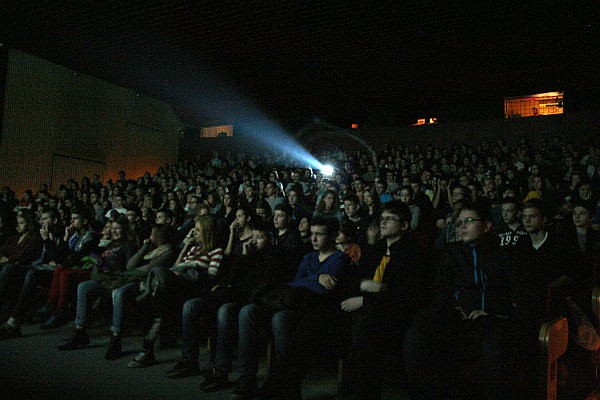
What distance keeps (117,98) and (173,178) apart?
4280 millimetres

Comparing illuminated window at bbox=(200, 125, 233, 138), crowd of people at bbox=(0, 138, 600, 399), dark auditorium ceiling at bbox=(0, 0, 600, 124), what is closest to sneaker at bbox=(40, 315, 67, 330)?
crowd of people at bbox=(0, 138, 600, 399)

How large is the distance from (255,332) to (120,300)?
1.47 meters

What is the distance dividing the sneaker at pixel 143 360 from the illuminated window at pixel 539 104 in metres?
13.0

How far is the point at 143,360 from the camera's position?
3768 millimetres

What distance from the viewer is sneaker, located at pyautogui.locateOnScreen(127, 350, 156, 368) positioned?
3734 mm

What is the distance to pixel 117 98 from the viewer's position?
1431 cm

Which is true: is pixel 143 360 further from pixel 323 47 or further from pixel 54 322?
pixel 323 47

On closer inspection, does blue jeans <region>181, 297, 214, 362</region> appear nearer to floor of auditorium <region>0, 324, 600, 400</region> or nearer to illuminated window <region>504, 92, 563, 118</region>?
floor of auditorium <region>0, 324, 600, 400</region>

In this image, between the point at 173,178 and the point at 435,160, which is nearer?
the point at 435,160

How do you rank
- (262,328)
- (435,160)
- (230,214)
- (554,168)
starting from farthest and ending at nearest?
1. (435,160)
2. (554,168)
3. (230,214)
4. (262,328)

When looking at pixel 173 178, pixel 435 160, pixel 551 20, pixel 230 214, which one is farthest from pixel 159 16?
pixel 551 20

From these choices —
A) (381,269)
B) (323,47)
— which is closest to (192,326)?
(381,269)

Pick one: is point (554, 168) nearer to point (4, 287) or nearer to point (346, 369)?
point (346, 369)

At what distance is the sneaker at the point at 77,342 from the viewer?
419 cm
